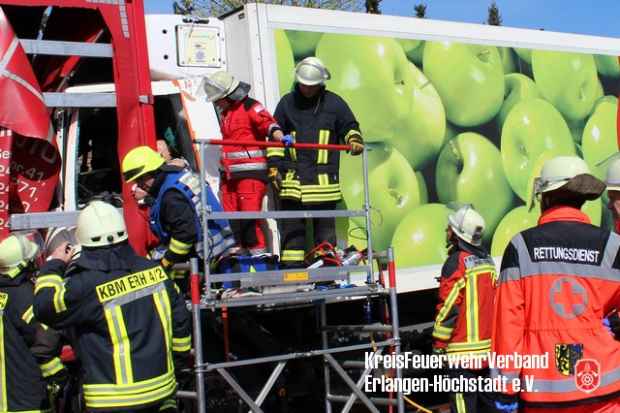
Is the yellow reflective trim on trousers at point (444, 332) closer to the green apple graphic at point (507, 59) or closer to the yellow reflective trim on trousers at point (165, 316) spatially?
the yellow reflective trim on trousers at point (165, 316)

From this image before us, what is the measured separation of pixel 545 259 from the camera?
3844 mm

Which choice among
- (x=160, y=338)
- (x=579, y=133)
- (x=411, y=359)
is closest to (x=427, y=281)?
(x=411, y=359)

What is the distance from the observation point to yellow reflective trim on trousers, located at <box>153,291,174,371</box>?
176 inches

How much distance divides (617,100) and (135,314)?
6.53 meters

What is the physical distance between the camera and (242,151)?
5.99 m

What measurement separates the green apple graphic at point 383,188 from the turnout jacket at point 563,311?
2947mm

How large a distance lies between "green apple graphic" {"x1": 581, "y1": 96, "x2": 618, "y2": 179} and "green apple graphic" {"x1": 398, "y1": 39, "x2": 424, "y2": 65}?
2.32 m

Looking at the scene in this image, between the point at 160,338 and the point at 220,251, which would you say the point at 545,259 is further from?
the point at 220,251

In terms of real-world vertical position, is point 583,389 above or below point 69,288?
below

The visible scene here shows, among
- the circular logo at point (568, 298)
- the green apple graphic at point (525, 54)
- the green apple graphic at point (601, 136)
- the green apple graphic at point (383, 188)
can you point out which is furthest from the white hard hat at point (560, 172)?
the green apple graphic at point (601, 136)

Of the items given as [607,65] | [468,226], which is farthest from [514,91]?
[468,226]

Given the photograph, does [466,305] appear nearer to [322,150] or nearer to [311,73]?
[322,150]

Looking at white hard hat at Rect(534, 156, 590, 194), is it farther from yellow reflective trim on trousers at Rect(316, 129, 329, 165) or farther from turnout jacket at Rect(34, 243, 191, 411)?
yellow reflective trim on trousers at Rect(316, 129, 329, 165)

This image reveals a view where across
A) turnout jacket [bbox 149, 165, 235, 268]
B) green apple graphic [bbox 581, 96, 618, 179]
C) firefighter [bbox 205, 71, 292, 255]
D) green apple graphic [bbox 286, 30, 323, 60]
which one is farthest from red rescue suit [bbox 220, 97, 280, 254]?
green apple graphic [bbox 581, 96, 618, 179]
